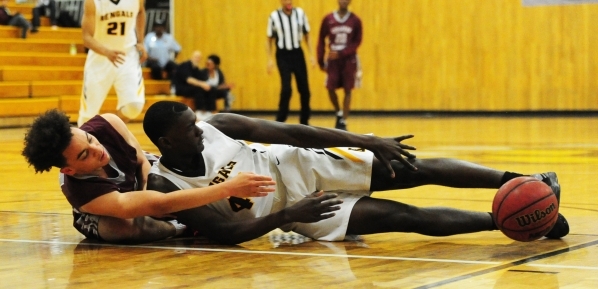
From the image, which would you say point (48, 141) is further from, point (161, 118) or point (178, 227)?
point (178, 227)

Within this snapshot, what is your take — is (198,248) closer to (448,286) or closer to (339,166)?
(339,166)

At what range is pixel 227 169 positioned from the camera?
4332 millimetres

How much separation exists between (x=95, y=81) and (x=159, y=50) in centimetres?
1065

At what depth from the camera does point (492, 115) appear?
18.5 meters

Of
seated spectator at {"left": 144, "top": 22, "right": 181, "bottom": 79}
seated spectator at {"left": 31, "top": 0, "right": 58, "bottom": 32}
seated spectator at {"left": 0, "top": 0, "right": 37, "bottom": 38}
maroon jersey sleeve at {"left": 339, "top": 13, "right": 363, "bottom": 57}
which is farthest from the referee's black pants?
seated spectator at {"left": 31, "top": 0, "right": 58, "bottom": 32}

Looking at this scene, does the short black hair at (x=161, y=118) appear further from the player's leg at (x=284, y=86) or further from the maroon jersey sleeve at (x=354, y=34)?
the maroon jersey sleeve at (x=354, y=34)

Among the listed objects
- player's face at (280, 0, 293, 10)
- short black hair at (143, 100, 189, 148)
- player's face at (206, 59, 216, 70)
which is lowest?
player's face at (206, 59, 216, 70)

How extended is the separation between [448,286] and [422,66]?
1594 cm

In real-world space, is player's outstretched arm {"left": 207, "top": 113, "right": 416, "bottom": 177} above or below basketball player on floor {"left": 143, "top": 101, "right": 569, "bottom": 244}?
above

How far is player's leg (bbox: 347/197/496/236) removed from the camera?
14.1ft

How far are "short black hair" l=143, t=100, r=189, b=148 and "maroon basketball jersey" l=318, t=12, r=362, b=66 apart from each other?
1040 cm

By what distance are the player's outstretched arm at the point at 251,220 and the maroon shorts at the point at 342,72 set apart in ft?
33.7

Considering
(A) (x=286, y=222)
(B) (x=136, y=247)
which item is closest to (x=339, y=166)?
(A) (x=286, y=222)

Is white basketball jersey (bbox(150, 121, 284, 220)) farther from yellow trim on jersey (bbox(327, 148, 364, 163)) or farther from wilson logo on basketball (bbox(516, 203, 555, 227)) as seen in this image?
wilson logo on basketball (bbox(516, 203, 555, 227))
